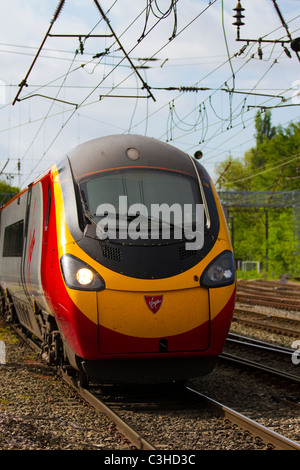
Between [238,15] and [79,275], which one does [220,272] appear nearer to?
[79,275]

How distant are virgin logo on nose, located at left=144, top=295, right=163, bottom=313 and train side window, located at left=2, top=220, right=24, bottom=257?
449 cm

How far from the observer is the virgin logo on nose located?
6723 mm

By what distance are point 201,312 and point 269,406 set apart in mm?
1359

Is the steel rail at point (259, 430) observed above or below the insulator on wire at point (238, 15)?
below

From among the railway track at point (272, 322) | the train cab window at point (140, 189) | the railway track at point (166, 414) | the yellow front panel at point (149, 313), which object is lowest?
the railway track at point (166, 414)

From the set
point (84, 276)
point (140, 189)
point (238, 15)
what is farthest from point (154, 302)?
point (238, 15)

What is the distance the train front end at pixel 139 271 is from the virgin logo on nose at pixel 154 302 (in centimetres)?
1

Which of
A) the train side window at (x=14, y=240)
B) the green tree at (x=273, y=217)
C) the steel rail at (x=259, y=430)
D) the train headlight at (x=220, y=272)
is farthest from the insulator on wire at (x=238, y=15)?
the green tree at (x=273, y=217)

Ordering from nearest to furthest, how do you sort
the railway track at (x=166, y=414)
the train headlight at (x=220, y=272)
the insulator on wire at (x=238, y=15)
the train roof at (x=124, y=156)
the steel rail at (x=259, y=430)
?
the steel rail at (x=259, y=430) → the railway track at (x=166, y=414) → the train headlight at (x=220, y=272) → the train roof at (x=124, y=156) → the insulator on wire at (x=238, y=15)

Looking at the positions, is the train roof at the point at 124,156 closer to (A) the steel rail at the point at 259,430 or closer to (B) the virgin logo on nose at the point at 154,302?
(B) the virgin logo on nose at the point at 154,302

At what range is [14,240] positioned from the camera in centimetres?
1211

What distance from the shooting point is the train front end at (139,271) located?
6707 millimetres

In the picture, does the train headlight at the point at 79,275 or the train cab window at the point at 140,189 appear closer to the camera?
the train headlight at the point at 79,275

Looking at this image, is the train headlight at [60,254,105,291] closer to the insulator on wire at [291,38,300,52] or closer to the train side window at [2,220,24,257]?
the train side window at [2,220,24,257]
